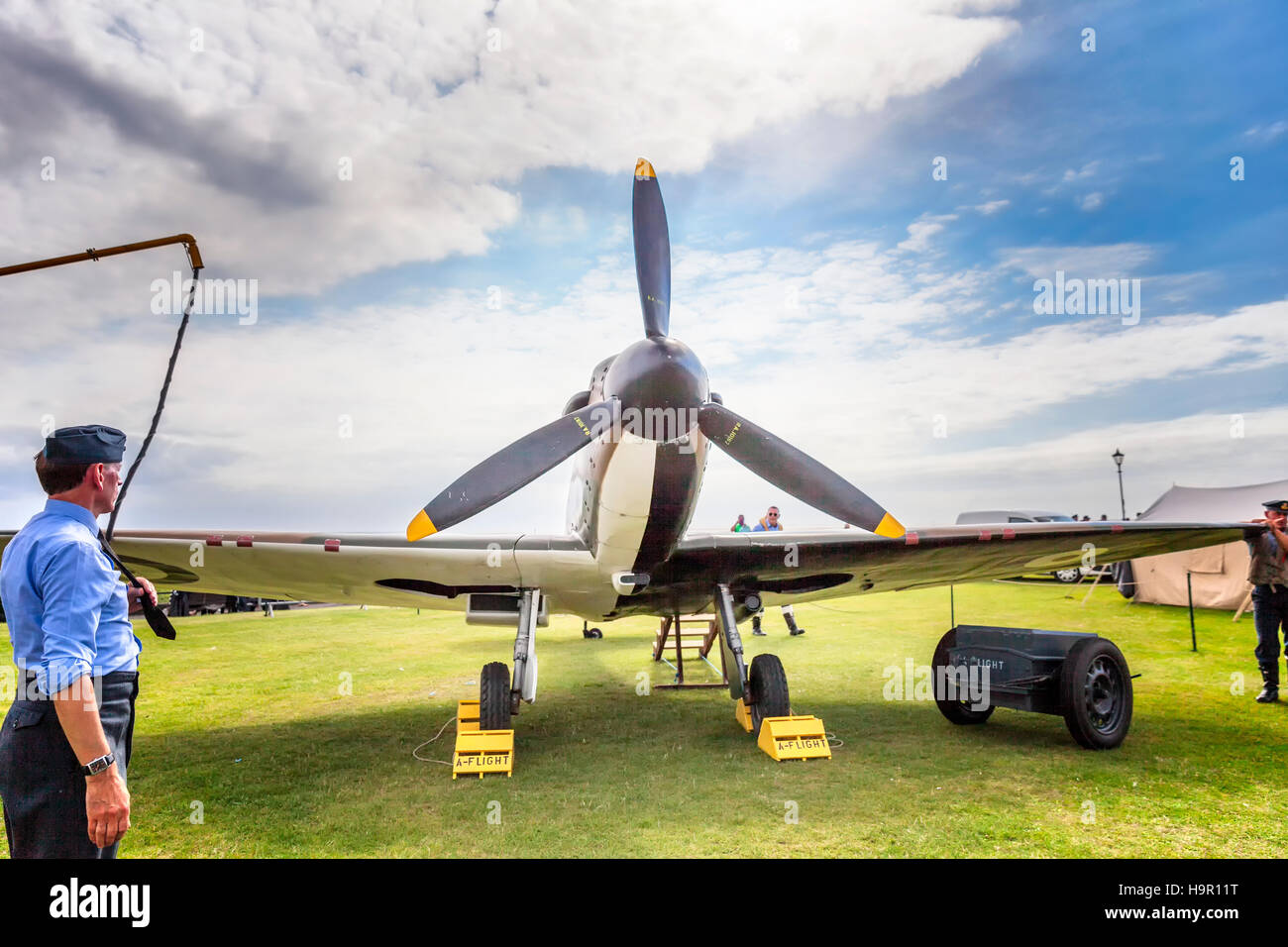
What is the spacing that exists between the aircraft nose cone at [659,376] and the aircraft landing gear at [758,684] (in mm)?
2796

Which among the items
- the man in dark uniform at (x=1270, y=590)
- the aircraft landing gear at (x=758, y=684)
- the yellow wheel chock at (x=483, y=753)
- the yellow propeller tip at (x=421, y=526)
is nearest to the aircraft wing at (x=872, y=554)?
the man in dark uniform at (x=1270, y=590)

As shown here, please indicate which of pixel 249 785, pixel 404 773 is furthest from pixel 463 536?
pixel 249 785

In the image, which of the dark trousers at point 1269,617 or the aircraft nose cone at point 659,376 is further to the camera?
the dark trousers at point 1269,617

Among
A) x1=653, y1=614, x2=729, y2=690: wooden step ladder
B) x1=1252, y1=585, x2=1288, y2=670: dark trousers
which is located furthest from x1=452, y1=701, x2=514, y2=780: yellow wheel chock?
x1=1252, y1=585, x2=1288, y2=670: dark trousers

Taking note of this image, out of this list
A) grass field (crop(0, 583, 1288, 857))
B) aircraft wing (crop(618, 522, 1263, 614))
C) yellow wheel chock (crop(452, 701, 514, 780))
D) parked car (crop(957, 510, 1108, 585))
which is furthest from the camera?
parked car (crop(957, 510, 1108, 585))

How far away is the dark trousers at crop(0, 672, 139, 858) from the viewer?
2.40 metres

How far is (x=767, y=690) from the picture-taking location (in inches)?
261

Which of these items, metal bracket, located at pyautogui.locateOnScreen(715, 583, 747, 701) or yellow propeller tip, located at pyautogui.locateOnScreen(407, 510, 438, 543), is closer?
yellow propeller tip, located at pyautogui.locateOnScreen(407, 510, 438, 543)

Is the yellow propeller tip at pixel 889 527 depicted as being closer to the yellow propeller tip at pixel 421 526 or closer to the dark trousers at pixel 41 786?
the yellow propeller tip at pixel 421 526

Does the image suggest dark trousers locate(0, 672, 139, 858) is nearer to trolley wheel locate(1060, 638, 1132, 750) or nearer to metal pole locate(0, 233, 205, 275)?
metal pole locate(0, 233, 205, 275)

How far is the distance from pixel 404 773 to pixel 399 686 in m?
4.72

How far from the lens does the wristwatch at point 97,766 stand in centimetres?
234

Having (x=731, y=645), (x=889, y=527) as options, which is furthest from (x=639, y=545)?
(x=889, y=527)

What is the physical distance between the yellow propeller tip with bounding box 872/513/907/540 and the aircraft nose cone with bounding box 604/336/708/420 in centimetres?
187
